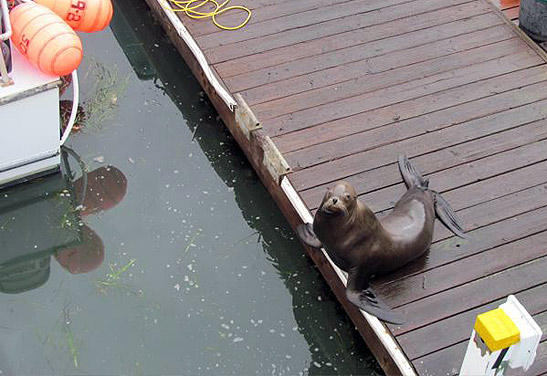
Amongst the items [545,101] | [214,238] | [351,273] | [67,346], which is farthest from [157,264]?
[545,101]

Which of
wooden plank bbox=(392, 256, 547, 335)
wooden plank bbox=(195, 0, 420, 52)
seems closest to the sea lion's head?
wooden plank bbox=(392, 256, 547, 335)

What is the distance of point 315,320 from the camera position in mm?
4859

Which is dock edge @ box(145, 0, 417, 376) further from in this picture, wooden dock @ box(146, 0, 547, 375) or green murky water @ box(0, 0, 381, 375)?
green murky water @ box(0, 0, 381, 375)

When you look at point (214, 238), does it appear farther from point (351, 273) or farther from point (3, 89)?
point (3, 89)

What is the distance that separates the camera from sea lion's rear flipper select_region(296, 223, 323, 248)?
4.55 m

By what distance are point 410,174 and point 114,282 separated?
191cm

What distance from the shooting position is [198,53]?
579 cm

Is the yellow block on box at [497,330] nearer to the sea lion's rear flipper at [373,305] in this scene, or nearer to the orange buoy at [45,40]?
the sea lion's rear flipper at [373,305]

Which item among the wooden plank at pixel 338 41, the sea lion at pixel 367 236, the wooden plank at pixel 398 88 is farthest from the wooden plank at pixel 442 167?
the wooden plank at pixel 338 41

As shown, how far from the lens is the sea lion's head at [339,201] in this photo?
13.3 feet

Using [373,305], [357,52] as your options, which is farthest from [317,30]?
[373,305]

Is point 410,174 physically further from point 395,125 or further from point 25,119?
point 25,119

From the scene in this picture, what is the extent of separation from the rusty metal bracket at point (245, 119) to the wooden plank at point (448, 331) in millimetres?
1715

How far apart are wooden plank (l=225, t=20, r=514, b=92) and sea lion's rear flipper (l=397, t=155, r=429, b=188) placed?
3.20 feet
